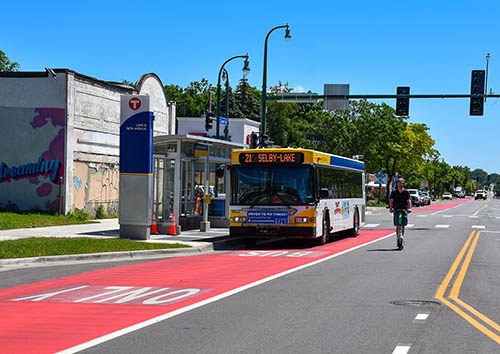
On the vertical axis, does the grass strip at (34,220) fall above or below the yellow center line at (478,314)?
above

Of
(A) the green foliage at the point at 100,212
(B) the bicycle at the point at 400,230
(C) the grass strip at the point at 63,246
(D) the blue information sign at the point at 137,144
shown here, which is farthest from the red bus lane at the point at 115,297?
(A) the green foliage at the point at 100,212

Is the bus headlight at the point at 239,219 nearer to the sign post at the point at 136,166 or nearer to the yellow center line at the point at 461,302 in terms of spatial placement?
the sign post at the point at 136,166

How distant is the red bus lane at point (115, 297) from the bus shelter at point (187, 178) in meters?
6.62

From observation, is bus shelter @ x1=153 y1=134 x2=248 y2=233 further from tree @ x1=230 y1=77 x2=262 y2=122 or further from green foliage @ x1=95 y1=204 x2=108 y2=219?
tree @ x1=230 y1=77 x2=262 y2=122

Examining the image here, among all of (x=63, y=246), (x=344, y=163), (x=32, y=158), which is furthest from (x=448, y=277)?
(x=32, y=158)

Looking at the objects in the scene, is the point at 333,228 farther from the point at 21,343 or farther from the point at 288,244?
the point at 21,343

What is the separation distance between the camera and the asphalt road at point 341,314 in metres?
7.12

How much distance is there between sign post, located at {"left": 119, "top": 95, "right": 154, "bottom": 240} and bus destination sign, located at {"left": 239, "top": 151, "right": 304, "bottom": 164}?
10.1 feet

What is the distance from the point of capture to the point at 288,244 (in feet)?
73.8

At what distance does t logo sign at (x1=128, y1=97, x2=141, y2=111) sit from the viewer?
20.8 m

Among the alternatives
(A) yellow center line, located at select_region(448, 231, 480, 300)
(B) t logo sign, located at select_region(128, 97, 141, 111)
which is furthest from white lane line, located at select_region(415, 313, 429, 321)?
(B) t logo sign, located at select_region(128, 97, 141, 111)

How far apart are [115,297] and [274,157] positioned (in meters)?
10.7

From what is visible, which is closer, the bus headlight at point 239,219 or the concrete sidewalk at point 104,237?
the concrete sidewalk at point 104,237

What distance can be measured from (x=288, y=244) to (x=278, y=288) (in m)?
11.2
